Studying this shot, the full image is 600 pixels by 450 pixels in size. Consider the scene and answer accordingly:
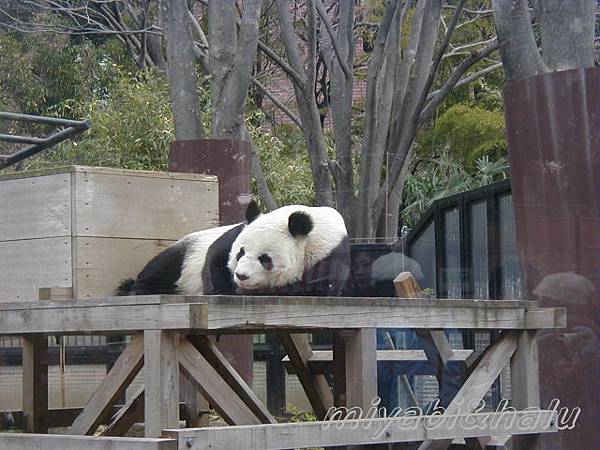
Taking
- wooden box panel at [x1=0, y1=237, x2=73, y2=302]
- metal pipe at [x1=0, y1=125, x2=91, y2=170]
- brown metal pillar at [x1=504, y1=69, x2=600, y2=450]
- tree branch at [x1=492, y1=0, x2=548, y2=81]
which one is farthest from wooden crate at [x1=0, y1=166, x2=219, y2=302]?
tree branch at [x1=492, y1=0, x2=548, y2=81]

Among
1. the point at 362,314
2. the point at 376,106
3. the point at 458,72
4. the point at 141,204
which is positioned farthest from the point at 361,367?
the point at 376,106

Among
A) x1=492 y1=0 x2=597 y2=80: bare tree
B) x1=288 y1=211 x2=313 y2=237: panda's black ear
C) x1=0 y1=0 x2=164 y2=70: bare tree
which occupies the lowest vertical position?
x1=288 y1=211 x2=313 y2=237: panda's black ear

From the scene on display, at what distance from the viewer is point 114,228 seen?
5566 millimetres

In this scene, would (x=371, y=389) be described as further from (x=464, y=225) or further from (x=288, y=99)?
(x=288, y=99)

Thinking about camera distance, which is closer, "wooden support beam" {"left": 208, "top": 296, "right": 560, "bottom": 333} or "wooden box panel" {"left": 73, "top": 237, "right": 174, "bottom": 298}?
"wooden support beam" {"left": 208, "top": 296, "right": 560, "bottom": 333}

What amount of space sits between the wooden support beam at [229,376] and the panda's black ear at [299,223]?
2.63 feet

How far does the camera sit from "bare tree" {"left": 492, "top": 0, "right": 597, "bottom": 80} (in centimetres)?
664

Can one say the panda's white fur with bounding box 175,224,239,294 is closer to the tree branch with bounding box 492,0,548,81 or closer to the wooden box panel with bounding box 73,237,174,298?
the wooden box panel with bounding box 73,237,174,298

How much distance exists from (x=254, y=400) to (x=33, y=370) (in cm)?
179

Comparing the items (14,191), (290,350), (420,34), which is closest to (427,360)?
(290,350)

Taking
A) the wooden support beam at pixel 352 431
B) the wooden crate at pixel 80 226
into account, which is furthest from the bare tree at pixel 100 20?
the wooden support beam at pixel 352 431

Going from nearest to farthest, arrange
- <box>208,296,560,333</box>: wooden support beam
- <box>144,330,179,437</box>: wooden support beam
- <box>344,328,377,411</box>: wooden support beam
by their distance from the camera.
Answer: <box>144,330,179,437</box>: wooden support beam, <box>208,296,560,333</box>: wooden support beam, <box>344,328,377,411</box>: wooden support beam

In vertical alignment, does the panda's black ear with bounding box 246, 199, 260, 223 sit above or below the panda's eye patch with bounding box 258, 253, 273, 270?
above

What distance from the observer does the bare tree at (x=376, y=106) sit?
33.0 ft
